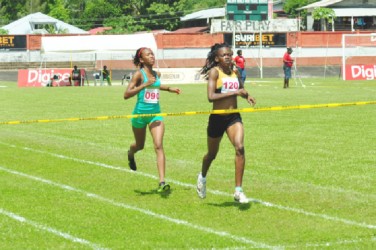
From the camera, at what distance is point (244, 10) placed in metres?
67.4

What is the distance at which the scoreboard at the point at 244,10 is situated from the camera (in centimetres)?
6731

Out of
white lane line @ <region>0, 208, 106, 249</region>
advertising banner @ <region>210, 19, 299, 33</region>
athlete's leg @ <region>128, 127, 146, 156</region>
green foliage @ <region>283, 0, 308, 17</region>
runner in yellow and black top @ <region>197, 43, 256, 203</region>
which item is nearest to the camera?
white lane line @ <region>0, 208, 106, 249</region>

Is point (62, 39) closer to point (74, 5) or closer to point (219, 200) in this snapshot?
point (219, 200)

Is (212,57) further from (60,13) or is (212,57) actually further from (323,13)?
(60,13)

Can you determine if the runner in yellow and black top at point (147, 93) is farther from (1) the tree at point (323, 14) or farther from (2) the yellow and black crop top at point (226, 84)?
(1) the tree at point (323, 14)

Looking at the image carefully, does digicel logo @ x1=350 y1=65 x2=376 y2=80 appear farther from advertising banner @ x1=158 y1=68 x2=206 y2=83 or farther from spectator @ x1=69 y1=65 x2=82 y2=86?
spectator @ x1=69 y1=65 x2=82 y2=86

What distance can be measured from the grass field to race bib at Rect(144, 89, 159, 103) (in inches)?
49.8

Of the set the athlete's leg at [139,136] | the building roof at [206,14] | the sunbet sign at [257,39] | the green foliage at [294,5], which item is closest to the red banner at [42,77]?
the sunbet sign at [257,39]

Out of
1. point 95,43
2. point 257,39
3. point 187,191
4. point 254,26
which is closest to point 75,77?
point 95,43

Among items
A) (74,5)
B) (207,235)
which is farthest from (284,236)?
(74,5)

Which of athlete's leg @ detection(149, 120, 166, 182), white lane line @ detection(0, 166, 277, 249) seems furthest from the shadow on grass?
white lane line @ detection(0, 166, 277, 249)

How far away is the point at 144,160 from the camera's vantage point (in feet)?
55.9

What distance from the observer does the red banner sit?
193 ft

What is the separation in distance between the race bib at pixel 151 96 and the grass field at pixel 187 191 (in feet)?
4.15
